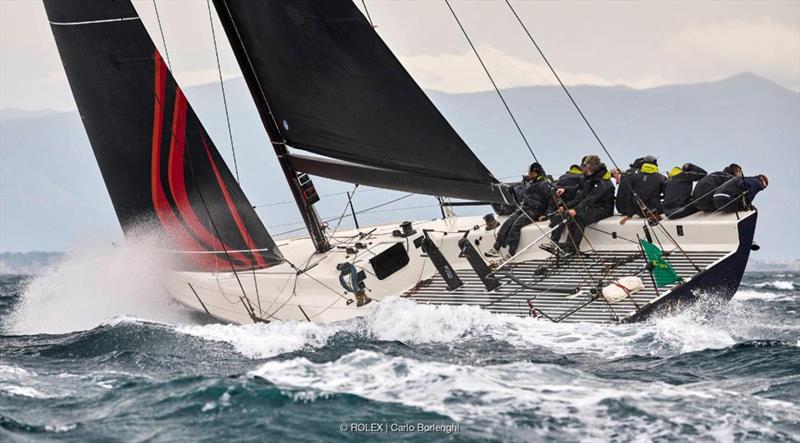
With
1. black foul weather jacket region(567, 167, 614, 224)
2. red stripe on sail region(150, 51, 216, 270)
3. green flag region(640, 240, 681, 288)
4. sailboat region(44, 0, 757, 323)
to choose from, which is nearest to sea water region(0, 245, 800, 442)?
green flag region(640, 240, 681, 288)

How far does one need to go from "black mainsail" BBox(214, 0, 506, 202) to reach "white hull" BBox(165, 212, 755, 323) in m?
1.07

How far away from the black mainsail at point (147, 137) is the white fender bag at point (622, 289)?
3947 mm

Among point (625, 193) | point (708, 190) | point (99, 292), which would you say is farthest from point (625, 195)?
point (99, 292)

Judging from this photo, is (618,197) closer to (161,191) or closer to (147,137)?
(161,191)

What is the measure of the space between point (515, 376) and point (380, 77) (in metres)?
3.91

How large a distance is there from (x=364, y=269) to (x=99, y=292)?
3.62m

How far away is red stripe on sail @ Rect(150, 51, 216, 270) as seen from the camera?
40.7 ft

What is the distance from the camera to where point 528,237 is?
40.8 feet

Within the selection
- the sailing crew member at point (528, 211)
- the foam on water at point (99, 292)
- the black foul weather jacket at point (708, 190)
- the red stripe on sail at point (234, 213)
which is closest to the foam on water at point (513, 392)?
the sailing crew member at point (528, 211)

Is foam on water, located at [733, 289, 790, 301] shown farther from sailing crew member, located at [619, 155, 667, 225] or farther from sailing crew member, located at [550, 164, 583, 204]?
sailing crew member, located at [550, 164, 583, 204]

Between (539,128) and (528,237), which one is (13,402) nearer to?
(528,237)

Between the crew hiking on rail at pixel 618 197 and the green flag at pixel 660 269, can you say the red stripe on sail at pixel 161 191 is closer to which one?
the crew hiking on rail at pixel 618 197

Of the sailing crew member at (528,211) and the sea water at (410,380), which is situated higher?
the sailing crew member at (528,211)

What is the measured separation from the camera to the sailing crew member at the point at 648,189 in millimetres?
12273
